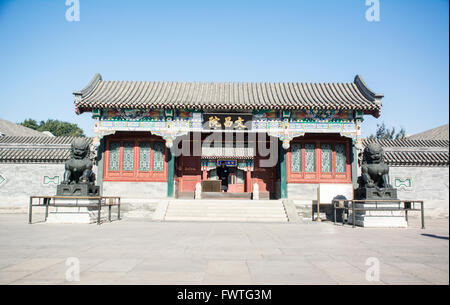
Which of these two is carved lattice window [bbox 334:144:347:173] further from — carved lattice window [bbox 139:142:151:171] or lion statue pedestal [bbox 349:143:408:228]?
carved lattice window [bbox 139:142:151:171]

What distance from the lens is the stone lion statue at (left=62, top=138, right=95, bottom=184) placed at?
426 inches

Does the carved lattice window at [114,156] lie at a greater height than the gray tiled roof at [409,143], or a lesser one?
lesser

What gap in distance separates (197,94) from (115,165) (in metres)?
5.01

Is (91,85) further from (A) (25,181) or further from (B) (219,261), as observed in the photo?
(B) (219,261)

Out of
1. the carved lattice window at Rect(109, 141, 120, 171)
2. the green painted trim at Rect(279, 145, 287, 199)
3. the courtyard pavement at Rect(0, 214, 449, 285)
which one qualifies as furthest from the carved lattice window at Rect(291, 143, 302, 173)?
the courtyard pavement at Rect(0, 214, 449, 285)

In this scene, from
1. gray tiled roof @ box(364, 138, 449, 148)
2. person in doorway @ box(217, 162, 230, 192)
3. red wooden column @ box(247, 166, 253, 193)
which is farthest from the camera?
person in doorway @ box(217, 162, 230, 192)

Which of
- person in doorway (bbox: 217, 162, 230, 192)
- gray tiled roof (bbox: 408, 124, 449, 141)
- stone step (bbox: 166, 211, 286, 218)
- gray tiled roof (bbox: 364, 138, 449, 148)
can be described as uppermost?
gray tiled roof (bbox: 408, 124, 449, 141)

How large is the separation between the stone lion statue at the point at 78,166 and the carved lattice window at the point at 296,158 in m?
8.55

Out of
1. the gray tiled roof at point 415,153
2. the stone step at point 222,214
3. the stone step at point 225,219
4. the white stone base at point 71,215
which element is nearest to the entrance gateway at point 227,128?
the gray tiled roof at point 415,153

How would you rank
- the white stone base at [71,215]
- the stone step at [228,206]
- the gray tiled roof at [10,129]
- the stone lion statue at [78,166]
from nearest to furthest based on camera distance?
the white stone base at [71,215] → the stone lion statue at [78,166] → the stone step at [228,206] → the gray tiled roof at [10,129]

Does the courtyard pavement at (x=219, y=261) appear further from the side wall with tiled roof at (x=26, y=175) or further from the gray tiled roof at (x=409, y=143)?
the gray tiled roof at (x=409, y=143)

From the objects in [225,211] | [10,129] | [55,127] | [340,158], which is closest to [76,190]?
[225,211]

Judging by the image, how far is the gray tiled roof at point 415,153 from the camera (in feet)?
47.4

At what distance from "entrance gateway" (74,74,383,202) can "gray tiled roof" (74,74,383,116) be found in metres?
0.04
